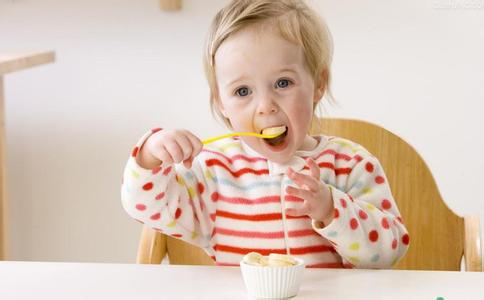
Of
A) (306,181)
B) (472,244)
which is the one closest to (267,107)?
(306,181)

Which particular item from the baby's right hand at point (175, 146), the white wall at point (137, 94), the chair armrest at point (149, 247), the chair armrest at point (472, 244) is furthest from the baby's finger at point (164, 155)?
the white wall at point (137, 94)

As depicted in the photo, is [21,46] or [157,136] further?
[21,46]

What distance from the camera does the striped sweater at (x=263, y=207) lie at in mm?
1119

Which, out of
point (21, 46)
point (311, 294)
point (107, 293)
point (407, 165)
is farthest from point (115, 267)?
point (21, 46)

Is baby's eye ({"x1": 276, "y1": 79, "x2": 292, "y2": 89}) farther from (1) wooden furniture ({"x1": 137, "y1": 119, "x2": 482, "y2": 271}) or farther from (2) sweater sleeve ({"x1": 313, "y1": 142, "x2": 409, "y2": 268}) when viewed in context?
(1) wooden furniture ({"x1": 137, "y1": 119, "x2": 482, "y2": 271})

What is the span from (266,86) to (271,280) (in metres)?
0.30

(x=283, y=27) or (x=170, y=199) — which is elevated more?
(x=283, y=27)

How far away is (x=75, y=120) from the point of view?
8.23ft

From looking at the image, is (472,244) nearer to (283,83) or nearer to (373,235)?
(373,235)

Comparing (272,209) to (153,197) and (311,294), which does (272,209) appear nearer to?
(153,197)

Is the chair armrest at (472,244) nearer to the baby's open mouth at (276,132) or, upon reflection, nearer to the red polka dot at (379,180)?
the red polka dot at (379,180)

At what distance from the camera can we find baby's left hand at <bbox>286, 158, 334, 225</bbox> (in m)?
1.01

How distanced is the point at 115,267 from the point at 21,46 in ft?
5.26

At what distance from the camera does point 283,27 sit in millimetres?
1151
